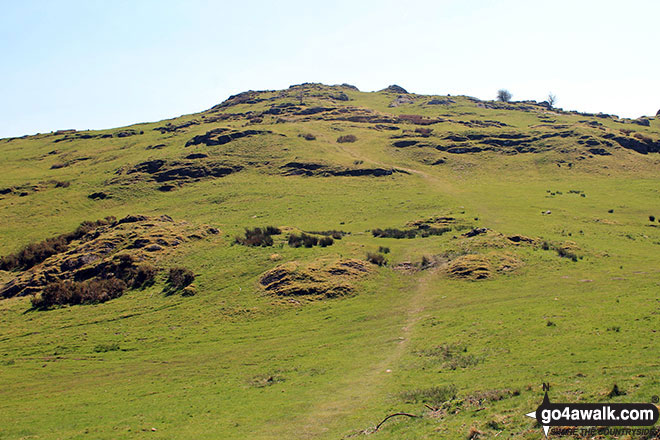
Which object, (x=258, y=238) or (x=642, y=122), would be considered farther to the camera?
(x=642, y=122)

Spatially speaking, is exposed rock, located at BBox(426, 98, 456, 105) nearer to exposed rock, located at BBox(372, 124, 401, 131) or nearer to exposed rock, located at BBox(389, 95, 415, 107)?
exposed rock, located at BBox(389, 95, 415, 107)

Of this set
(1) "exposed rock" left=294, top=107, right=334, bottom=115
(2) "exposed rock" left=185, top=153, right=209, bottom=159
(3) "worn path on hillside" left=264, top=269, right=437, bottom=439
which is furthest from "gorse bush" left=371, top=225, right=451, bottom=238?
(1) "exposed rock" left=294, top=107, right=334, bottom=115

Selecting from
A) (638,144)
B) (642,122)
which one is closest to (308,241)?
(638,144)

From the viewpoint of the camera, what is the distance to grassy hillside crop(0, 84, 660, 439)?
17188 millimetres

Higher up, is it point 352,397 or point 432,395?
point 432,395

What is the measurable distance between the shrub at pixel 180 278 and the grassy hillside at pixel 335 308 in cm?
112

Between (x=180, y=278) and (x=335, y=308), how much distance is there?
45.6ft

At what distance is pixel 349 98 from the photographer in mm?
194500

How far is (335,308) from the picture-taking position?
101 ft

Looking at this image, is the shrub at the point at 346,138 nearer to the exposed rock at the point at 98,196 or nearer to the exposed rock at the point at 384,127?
the exposed rock at the point at 384,127

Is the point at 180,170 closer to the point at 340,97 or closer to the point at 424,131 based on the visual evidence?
the point at 424,131

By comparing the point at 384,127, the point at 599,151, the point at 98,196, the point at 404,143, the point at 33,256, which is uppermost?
the point at 384,127

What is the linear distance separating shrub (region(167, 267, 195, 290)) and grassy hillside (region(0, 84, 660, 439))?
3.67ft

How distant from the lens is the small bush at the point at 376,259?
124 ft
